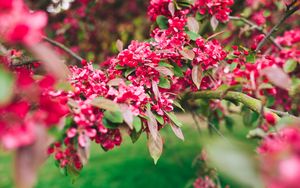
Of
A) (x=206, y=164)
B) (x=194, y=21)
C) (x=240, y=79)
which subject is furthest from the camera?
(x=206, y=164)

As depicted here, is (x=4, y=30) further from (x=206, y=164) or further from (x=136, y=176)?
(x=136, y=176)

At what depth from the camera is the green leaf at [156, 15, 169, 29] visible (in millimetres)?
1896

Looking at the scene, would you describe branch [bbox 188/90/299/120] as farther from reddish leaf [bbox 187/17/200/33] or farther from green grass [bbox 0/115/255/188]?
green grass [bbox 0/115/255/188]

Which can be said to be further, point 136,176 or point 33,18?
point 136,176

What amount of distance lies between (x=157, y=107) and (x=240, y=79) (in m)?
0.40

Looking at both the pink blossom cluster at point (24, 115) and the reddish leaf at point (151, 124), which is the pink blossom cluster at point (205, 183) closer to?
the reddish leaf at point (151, 124)

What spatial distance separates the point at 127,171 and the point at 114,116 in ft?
9.45

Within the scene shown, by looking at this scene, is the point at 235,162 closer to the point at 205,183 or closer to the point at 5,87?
the point at 5,87

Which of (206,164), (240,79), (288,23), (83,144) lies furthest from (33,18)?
(288,23)

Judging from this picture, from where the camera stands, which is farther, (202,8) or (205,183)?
(205,183)

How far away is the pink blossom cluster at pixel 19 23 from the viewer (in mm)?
808

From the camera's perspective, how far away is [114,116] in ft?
4.00

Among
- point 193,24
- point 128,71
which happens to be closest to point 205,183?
point 193,24

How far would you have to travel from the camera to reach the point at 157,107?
153 centimetres
